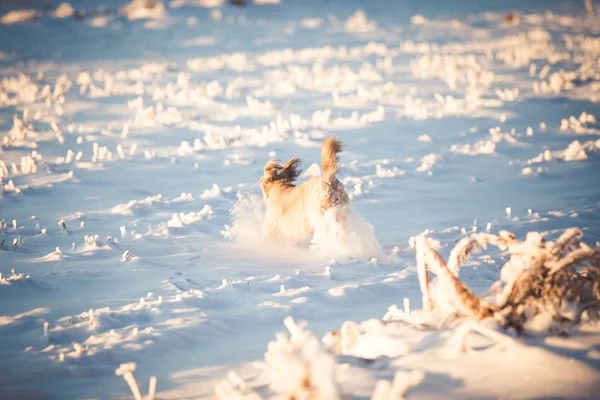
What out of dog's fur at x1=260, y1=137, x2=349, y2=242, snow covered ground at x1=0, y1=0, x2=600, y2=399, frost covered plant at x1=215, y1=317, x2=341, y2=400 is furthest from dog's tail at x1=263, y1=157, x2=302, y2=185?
frost covered plant at x1=215, y1=317, x2=341, y2=400

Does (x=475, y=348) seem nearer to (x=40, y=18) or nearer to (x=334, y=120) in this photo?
(x=334, y=120)

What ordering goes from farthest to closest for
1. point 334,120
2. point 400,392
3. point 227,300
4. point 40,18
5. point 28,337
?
point 40,18
point 334,120
point 227,300
point 28,337
point 400,392

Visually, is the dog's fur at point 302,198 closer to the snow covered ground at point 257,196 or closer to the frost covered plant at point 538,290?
the snow covered ground at point 257,196

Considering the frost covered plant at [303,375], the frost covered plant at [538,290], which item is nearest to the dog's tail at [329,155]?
the frost covered plant at [538,290]

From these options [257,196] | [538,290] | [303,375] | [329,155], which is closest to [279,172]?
[257,196]

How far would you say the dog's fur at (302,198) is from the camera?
21.1 feet

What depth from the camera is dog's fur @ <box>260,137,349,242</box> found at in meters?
6.43

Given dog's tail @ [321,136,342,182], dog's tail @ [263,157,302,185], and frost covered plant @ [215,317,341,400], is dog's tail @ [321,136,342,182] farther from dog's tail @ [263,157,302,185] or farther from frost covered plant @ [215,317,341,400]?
frost covered plant @ [215,317,341,400]

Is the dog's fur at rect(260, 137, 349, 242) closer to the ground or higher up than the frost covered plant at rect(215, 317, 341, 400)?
higher up

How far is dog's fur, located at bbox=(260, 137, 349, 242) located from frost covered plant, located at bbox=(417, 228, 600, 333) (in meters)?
3.16

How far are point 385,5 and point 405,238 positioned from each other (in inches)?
1155

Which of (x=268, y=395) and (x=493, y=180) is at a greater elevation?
(x=493, y=180)

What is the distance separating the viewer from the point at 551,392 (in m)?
2.65

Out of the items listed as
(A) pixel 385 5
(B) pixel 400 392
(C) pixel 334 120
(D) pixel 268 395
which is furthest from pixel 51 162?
(A) pixel 385 5
